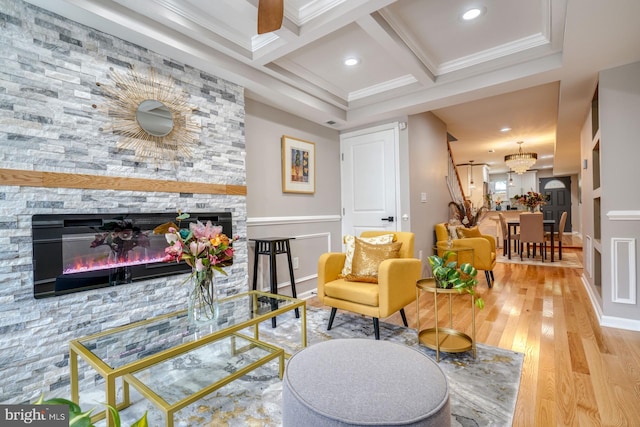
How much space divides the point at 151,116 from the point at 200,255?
128cm

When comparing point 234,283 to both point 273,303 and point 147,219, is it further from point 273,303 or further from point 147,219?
point 147,219

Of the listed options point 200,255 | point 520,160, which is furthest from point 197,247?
point 520,160

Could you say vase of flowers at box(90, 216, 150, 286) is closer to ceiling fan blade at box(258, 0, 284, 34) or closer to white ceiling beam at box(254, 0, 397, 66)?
ceiling fan blade at box(258, 0, 284, 34)

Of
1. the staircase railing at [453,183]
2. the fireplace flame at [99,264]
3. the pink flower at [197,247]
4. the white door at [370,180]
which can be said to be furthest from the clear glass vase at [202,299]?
the staircase railing at [453,183]

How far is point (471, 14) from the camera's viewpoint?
2.31 m

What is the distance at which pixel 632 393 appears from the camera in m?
1.70

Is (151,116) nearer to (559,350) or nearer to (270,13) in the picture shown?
(270,13)

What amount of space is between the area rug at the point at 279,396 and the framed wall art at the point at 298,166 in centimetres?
193

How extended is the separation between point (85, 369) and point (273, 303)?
1230mm

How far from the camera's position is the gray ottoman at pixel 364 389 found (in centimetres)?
93

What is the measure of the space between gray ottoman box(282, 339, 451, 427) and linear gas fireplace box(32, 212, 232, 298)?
4.99 ft

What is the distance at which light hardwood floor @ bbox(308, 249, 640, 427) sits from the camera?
1.57m

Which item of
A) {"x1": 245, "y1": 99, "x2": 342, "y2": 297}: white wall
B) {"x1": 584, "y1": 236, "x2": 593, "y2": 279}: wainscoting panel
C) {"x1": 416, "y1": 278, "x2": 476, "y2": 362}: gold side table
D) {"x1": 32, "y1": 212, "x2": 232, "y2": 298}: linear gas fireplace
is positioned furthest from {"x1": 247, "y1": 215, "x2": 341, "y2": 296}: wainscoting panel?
{"x1": 584, "y1": 236, "x2": 593, "y2": 279}: wainscoting panel

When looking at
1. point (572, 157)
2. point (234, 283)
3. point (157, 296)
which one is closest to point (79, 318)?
point (157, 296)
